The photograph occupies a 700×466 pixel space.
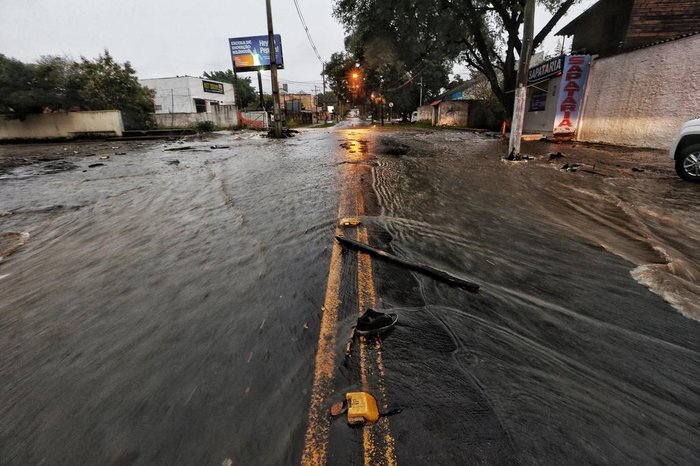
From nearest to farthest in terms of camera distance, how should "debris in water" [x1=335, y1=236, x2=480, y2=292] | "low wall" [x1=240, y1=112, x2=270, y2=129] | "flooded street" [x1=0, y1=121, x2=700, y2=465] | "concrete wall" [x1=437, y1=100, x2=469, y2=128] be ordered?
"flooded street" [x1=0, y1=121, x2=700, y2=465]
"debris in water" [x1=335, y1=236, x2=480, y2=292]
"concrete wall" [x1=437, y1=100, x2=469, y2=128]
"low wall" [x1=240, y1=112, x2=270, y2=129]

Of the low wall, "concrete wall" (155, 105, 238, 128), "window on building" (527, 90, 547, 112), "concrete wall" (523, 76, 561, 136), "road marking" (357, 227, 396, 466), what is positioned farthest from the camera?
the low wall

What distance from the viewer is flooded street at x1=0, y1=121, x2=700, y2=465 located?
1.50 meters

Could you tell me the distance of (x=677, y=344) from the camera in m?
Result: 2.09

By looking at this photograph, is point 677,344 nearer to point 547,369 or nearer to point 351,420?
point 547,369

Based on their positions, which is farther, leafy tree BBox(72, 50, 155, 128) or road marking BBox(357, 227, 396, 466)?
leafy tree BBox(72, 50, 155, 128)

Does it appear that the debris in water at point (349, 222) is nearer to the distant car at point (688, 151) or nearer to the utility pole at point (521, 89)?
the distant car at point (688, 151)

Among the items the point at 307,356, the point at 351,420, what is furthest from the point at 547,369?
the point at 307,356

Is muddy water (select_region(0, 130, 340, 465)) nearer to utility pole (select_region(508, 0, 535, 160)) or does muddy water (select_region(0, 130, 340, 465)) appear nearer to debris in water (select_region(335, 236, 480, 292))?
debris in water (select_region(335, 236, 480, 292))

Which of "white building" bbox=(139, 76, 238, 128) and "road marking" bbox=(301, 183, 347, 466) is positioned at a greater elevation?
"white building" bbox=(139, 76, 238, 128)

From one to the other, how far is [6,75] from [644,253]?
3297 centimetres

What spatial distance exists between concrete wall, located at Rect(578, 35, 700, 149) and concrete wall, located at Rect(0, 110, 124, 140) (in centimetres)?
3120

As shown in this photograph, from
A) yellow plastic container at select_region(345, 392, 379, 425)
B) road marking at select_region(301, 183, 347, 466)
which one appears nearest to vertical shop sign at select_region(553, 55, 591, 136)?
road marking at select_region(301, 183, 347, 466)

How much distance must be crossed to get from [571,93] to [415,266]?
60.5 ft

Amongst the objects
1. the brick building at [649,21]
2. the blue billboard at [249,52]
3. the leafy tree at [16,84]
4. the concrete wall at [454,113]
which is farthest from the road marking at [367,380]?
the blue billboard at [249,52]
